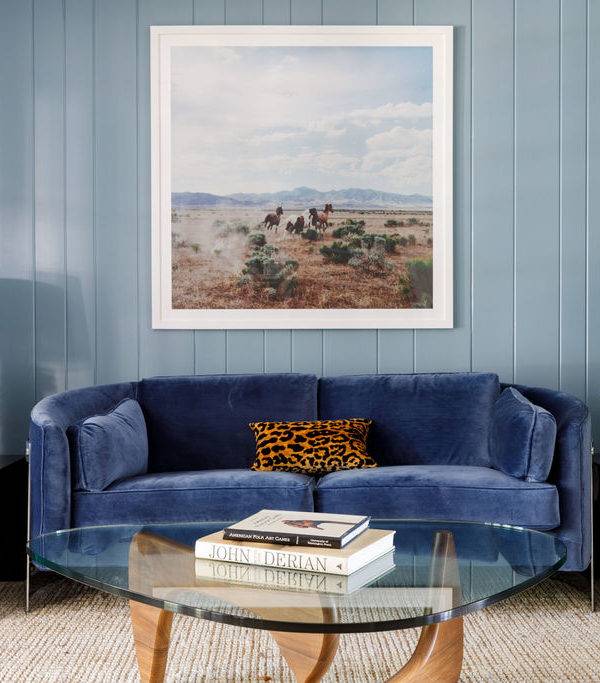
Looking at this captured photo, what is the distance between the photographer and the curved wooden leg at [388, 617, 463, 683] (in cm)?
162

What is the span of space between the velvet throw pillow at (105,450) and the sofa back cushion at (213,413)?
0.24 meters

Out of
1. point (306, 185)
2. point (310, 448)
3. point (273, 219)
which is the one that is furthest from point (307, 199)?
point (310, 448)

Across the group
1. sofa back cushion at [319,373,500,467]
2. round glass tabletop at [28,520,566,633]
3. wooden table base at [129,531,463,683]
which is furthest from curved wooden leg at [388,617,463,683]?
sofa back cushion at [319,373,500,467]

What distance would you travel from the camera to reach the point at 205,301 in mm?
3617

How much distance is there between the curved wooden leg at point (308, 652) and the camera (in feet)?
5.92

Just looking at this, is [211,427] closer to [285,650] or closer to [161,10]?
[285,650]

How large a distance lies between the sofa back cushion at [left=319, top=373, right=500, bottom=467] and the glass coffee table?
115cm

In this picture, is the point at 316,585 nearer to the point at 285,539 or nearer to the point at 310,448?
the point at 285,539

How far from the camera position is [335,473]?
2.93 metres

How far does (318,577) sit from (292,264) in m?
2.23

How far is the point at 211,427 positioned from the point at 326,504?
74 centimetres

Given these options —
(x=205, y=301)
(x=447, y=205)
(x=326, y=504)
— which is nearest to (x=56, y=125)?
(x=205, y=301)

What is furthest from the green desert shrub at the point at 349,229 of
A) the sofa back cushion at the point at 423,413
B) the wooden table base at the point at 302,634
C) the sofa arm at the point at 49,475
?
the wooden table base at the point at 302,634

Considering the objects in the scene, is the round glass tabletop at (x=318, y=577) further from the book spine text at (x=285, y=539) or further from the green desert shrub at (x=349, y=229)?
the green desert shrub at (x=349, y=229)
